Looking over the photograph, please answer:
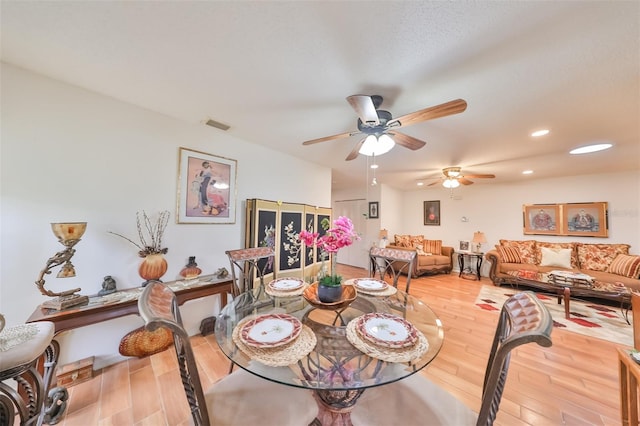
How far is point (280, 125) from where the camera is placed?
89.0 inches

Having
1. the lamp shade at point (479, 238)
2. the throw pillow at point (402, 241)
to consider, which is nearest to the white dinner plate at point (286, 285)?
the throw pillow at point (402, 241)

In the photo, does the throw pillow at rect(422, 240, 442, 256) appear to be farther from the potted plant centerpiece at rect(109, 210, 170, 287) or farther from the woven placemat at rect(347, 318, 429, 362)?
the potted plant centerpiece at rect(109, 210, 170, 287)

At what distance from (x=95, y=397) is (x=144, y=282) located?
0.81m

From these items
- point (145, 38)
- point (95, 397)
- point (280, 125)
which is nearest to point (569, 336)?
point (280, 125)

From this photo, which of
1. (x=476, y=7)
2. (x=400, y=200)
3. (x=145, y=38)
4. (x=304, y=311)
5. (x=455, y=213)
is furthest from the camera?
(x=400, y=200)

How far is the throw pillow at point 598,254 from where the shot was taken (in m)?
3.72

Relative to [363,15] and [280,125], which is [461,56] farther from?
[280,125]

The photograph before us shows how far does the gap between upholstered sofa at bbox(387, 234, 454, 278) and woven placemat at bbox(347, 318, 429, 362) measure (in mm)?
4189

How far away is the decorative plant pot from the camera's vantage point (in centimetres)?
130

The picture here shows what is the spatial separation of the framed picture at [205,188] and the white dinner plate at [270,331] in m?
1.66

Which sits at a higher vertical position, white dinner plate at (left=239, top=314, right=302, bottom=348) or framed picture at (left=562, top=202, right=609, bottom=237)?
framed picture at (left=562, top=202, right=609, bottom=237)

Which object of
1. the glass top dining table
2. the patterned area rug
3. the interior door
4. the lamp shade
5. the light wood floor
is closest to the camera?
the glass top dining table

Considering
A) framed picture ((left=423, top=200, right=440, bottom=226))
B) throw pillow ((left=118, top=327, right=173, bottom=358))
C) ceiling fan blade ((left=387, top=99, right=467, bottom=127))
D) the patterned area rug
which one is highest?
ceiling fan blade ((left=387, top=99, right=467, bottom=127))

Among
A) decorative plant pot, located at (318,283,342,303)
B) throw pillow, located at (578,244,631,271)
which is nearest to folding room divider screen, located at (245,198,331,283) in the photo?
decorative plant pot, located at (318,283,342,303)
